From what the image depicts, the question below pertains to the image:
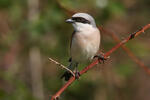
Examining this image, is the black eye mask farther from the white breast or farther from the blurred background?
the blurred background

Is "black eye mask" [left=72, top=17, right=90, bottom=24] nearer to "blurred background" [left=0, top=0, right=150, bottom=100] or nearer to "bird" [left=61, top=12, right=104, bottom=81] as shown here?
"bird" [left=61, top=12, right=104, bottom=81]

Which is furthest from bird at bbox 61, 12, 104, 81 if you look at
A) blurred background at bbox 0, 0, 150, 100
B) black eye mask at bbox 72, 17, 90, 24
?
blurred background at bbox 0, 0, 150, 100

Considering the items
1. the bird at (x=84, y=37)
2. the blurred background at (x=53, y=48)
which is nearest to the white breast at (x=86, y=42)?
the bird at (x=84, y=37)

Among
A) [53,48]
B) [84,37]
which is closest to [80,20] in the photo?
[84,37]

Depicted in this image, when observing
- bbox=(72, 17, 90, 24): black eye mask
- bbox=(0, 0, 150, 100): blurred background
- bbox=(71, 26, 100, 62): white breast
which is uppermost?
bbox=(72, 17, 90, 24): black eye mask

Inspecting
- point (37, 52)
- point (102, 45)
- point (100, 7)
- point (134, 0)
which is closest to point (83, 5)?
point (100, 7)

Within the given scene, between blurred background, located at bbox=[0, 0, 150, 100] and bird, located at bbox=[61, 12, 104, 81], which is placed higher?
bird, located at bbox=[61, 12, 104, 81]

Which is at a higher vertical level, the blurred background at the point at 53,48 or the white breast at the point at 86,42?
the white breast at the point at 86,42

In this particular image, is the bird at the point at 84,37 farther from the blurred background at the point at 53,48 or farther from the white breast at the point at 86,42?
the blurred background at the point at 53,48

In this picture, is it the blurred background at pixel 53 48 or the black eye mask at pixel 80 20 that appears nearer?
the black eye mask at pixel 80 20

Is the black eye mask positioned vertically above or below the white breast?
above

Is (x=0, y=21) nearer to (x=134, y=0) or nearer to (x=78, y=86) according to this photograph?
(x=78, y=86)

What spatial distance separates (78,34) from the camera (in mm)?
3998

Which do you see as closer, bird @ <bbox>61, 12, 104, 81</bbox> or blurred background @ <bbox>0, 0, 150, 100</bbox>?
bird @ <bbox>61, 12, 104, 81</bbox>
